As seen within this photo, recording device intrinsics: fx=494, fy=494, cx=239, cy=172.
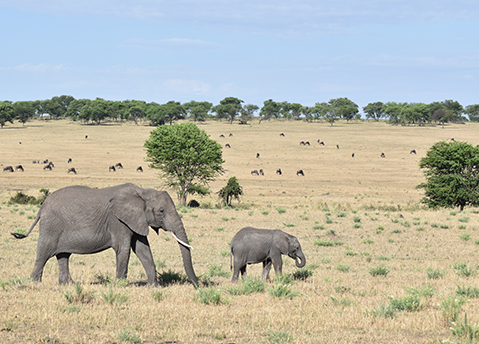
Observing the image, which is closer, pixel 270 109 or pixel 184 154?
pixel 184 154

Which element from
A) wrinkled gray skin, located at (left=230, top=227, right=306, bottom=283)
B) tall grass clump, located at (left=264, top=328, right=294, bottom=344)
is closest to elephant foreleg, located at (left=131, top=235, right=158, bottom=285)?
wrinkled gray skin, located at (left=230, top=227, right=306, bottom=283)

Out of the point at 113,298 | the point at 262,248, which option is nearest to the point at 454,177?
Answer: the point at 262,248

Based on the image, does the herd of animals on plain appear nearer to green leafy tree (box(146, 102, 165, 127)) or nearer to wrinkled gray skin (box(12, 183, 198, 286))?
wrinkled gray skin (box(12, 183, 198, 286))

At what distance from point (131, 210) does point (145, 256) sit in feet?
3.66

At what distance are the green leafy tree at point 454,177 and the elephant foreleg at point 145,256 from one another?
35.2 m

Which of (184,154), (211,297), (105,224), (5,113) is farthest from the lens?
(5,113)

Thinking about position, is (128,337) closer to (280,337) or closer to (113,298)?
(113,298)

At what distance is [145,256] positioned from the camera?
11.2m

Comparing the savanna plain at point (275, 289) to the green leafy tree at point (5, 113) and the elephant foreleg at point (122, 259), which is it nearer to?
the elephant foreleg at point (122, 259)

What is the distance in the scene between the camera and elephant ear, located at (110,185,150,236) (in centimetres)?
1095

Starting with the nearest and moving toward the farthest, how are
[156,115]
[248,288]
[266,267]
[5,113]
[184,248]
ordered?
[248,288] < [184,248] < [266,267] < [5,113] < [156,115]

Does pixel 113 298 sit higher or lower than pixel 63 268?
higher

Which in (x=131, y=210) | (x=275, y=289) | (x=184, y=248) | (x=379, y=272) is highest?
(x=131, y=210)

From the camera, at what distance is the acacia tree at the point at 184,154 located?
42.8 metres
